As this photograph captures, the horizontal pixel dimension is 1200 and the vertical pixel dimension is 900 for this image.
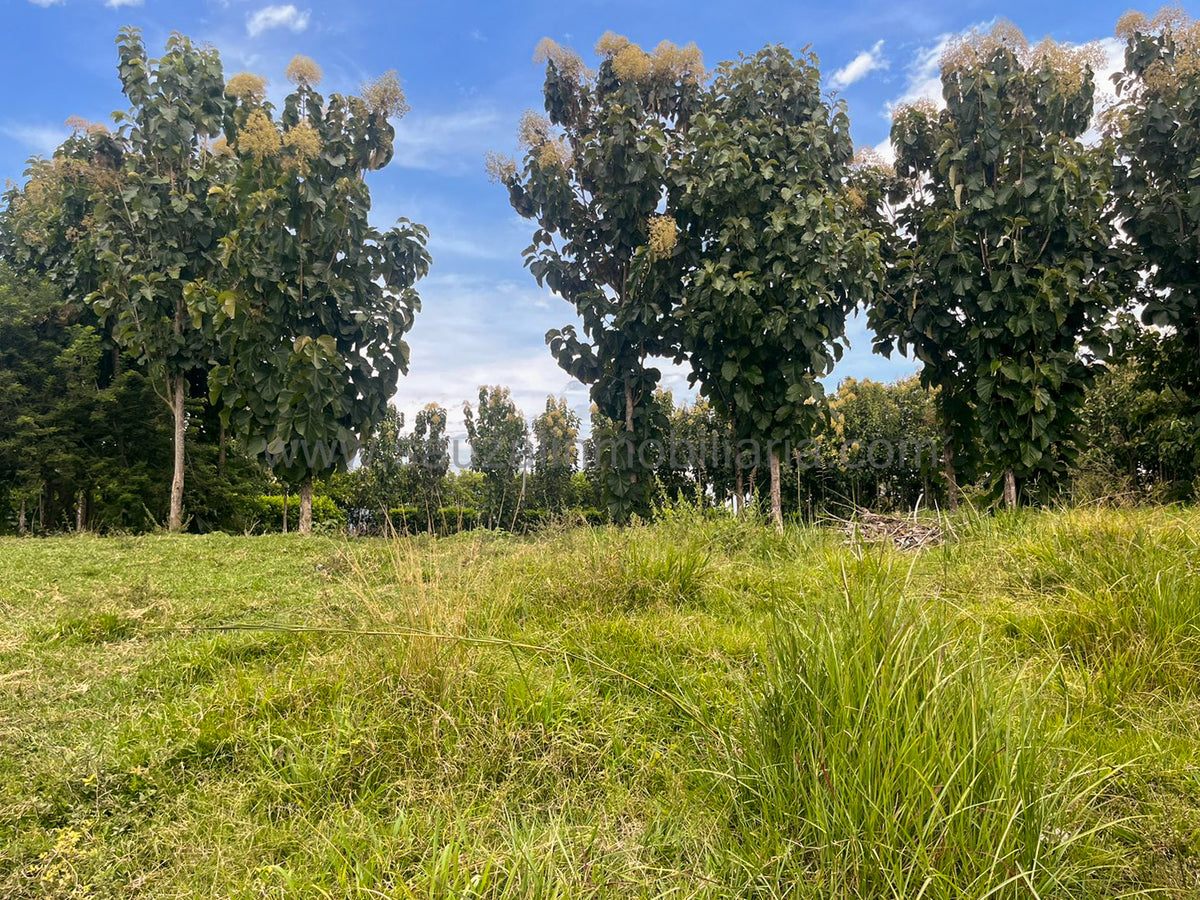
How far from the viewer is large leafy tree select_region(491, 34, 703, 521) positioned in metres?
9.54

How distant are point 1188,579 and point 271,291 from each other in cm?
1009

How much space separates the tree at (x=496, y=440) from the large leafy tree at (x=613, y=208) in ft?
7.58

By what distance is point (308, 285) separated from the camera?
31.4ft

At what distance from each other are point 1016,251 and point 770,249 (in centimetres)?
315

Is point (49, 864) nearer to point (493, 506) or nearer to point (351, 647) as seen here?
point (351, 647)

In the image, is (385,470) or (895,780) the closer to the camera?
(895,780)

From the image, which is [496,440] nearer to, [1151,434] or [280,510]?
[280,510]

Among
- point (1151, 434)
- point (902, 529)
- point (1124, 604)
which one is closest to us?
point (1124, 604)

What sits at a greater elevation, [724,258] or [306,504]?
[724,258]

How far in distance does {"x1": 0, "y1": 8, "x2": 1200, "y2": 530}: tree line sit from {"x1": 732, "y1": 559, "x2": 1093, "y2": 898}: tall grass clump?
595 cm

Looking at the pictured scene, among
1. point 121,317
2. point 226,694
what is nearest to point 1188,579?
point 226,694

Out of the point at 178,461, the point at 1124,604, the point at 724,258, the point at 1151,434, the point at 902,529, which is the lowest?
the point at 1124,604

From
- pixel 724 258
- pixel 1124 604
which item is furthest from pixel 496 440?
pixel 1124 604

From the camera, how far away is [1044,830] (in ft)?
5.57
